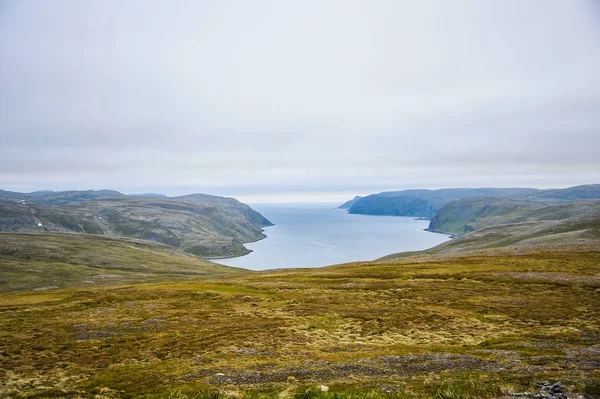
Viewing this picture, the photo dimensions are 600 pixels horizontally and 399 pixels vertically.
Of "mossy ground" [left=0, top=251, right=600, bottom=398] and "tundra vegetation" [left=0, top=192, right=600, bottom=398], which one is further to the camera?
"mossy ground" [left=0, top=251, right=600, bottom=398]

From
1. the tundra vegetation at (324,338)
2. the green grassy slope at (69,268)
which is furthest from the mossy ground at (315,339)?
the green grassy slope at (69,268)

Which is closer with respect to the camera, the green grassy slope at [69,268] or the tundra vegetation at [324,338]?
the tundra vegetation at [324,338]

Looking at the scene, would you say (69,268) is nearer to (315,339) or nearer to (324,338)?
(315,339)

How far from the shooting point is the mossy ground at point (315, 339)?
74.2ft

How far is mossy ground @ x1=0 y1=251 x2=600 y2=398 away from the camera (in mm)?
22625


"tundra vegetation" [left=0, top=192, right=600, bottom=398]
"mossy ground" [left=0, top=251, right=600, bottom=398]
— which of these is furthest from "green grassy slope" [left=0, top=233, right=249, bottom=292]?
"mossy ground" [left=0, top=251, right=600, bottom=398]

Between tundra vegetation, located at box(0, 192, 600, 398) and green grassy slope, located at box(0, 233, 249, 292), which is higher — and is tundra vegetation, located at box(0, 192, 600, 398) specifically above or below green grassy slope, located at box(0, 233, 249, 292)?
above

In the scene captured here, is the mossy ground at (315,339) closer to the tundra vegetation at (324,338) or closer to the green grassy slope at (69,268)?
the tundra vegetation at (324,338)

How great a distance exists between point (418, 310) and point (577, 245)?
3781 inches

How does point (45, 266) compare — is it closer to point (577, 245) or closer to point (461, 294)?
point (461, 294)

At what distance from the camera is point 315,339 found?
125 feet

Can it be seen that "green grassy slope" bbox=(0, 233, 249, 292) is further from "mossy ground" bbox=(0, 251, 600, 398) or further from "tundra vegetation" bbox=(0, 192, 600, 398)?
"mossy ground" bbox=(0, 251, 600, 398)

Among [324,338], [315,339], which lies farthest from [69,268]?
[324,338]

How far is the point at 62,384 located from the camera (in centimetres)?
2550
